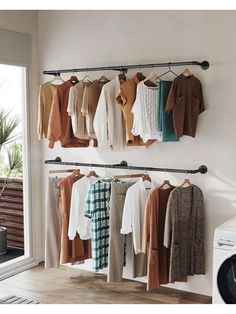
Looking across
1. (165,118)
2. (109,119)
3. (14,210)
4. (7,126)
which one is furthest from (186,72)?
(14,210)

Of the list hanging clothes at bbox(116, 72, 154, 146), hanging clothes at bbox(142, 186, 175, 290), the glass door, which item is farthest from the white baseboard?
hanging clothes at bbox(116, 72, 154, 146)

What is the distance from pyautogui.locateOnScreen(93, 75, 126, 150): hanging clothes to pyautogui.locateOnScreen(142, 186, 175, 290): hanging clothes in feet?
1.79

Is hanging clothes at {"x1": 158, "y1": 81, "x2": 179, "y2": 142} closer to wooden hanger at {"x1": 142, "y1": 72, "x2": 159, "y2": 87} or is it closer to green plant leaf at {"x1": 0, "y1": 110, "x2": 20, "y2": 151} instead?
wooden hanger at {"x1": 142, "y1": 72, "x2": 159, "y2": 87}

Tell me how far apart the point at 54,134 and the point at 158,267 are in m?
1.37

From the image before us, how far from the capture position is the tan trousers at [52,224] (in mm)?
3662

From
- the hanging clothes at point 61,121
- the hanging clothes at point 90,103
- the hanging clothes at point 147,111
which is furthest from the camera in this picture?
the hanging clothes at point 61,121

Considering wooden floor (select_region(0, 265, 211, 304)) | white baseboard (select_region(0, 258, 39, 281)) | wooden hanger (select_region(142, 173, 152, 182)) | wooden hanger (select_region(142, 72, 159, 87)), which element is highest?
wooden hanger (select_region(142, 72, 159, 87))

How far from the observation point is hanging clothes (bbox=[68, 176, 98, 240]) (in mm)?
3453

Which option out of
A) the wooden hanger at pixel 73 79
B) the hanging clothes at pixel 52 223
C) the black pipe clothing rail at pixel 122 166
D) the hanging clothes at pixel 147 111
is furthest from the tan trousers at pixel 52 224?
the hanging clothes at pixel 147 111

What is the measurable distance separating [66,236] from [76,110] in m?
1.06

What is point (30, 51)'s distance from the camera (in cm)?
397

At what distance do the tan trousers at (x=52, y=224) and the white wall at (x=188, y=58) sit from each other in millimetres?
422

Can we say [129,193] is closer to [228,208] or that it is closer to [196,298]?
[228,208]

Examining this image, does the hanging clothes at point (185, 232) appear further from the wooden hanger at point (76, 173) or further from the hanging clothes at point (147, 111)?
the wooden hanger at point (76, 173)
